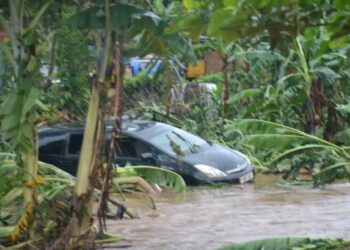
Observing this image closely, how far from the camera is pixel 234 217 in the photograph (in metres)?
12.7

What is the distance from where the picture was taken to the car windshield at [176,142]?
16464 mm

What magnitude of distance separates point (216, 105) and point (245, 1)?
18527 mm

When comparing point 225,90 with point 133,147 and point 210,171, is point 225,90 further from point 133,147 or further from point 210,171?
point 133,147

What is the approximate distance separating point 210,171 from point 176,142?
1075mm

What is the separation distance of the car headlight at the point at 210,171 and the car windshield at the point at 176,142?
42cm

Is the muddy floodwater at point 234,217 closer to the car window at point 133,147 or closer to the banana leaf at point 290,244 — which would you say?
the car window at point 133,147

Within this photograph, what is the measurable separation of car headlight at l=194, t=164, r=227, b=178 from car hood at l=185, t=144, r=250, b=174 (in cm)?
9

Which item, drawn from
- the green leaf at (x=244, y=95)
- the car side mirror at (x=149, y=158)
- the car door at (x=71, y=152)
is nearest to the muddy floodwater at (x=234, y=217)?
the car side mirror at (x=149, y=158)

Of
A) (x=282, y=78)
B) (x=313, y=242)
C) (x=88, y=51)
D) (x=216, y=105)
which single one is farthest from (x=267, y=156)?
(x=313, y=242)

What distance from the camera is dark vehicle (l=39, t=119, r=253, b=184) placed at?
16375mm

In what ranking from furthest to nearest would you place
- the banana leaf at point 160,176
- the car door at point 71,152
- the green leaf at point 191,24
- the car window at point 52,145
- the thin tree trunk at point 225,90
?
the thin tree trunk at point 225,90
the car window at point 52,145
the car door at point 71,152
the banana leaf at point 160,176
the green leaf at point 191,24

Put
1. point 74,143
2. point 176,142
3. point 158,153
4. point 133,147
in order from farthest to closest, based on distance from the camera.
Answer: point 176,142, point 74,143, point 133,147, point 158,153

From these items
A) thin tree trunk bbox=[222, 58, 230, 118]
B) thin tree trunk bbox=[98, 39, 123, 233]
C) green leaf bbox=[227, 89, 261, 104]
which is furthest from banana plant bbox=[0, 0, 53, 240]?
thin tree trunk bbox=[222, 58, 230, 118]

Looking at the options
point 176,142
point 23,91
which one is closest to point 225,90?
point 176,142
